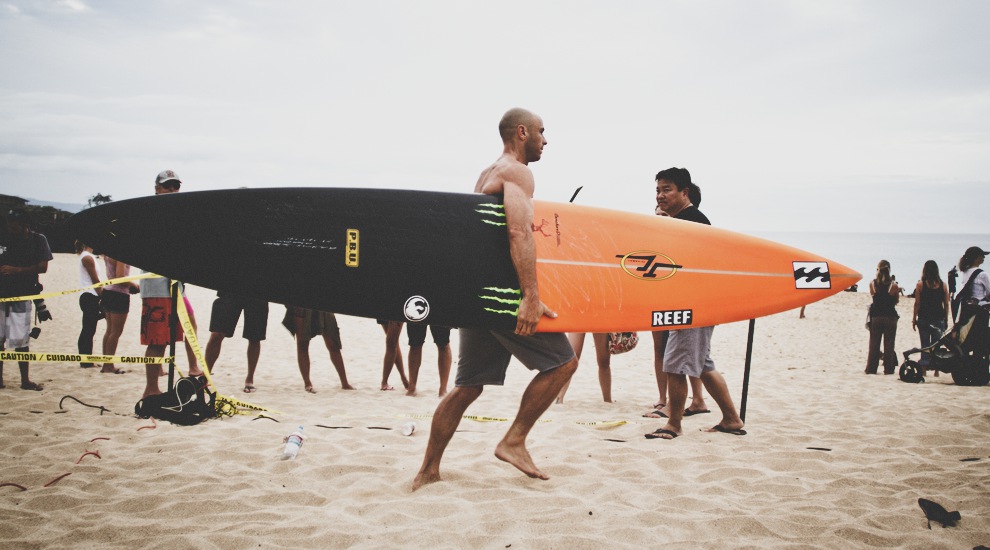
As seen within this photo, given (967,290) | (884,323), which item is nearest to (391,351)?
(884,323)

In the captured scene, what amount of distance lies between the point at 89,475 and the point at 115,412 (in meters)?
1.36

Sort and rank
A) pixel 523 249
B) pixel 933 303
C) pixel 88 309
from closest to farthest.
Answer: pixel 523 249
pixel 88 309
pixel 933 303

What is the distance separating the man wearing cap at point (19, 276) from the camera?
442cm

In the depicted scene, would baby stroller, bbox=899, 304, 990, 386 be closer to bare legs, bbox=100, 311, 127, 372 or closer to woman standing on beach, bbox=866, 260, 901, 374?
woman standing on beach, bbox=866, 260, 901, 374

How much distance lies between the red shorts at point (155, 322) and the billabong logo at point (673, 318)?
10.4 feet

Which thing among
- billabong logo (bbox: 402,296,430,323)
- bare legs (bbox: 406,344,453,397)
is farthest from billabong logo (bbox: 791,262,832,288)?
bare legs (bbox: 406,344,453,397)

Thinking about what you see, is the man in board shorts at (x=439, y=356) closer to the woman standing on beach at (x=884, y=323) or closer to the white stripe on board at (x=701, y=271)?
the white stripe on board at (x=701, y=271)

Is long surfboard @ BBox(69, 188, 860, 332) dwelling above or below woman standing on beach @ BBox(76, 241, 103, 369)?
above

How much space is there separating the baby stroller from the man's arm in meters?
5.27

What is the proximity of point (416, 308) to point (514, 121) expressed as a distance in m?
0.99

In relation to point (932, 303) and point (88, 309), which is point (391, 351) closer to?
point (88, 309)

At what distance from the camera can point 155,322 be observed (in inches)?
149

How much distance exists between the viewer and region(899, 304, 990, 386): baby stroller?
220 inches

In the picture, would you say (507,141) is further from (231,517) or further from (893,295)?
(893,295)
